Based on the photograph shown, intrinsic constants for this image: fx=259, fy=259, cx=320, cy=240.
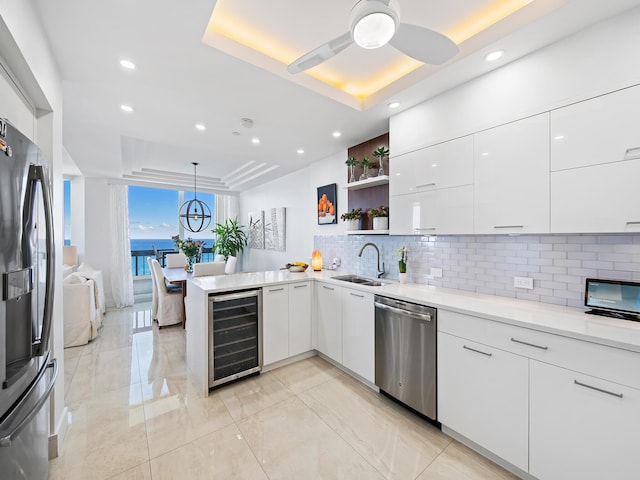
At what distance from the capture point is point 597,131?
4.63 feet

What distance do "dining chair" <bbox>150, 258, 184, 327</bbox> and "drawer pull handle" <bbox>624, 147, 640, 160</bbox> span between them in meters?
4.86

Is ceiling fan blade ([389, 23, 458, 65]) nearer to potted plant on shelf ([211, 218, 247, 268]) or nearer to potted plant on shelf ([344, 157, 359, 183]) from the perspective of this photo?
potted plant on shelf ([344, 157, 359, 183])

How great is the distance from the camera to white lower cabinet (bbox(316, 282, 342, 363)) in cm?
270

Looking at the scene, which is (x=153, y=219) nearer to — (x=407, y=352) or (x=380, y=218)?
(x=380, y=218)

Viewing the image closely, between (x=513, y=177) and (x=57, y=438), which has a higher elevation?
(x=513, y=177)

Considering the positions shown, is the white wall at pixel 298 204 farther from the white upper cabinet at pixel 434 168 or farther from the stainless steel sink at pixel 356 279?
the white upper cabinet at pixel 434 168

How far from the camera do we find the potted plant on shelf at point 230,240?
6.55 m

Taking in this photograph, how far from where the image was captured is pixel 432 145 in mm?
2189

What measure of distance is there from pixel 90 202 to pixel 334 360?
18.2ft

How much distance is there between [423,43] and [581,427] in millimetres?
2085

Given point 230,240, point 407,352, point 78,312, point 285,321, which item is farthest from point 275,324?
point 230,240

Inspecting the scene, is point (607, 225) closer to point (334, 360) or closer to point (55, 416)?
point (334, 360)

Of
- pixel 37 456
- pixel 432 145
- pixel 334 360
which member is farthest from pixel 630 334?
pixel 37 456

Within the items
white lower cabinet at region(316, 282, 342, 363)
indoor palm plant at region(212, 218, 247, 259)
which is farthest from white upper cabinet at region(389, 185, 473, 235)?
indoor palm plant at region(212, 218, 247, 259)
